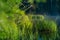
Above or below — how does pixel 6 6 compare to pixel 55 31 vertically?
above

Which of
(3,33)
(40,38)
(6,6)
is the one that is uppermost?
(6,6)

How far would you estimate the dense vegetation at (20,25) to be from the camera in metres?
3.42

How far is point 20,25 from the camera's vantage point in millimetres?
4926

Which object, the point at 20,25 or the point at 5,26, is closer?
the point at 5,26

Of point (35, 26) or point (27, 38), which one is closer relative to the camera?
point (27, 38)

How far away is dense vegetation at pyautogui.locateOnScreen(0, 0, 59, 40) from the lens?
3424mm

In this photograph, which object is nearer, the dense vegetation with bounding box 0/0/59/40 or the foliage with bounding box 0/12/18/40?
the foliage with bounding box 0/12/18/40

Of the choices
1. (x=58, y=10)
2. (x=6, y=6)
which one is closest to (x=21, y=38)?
(x=6, y=6)

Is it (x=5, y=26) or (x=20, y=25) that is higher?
(x=5, y=26)

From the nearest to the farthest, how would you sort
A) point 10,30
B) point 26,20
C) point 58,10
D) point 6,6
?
point 6,6
point 10,30
point 26,20
point 58,10

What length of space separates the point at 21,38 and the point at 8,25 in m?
1.57

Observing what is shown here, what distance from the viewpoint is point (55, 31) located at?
5918mm

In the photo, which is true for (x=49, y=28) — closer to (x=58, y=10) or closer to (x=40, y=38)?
(x=40, y=38)

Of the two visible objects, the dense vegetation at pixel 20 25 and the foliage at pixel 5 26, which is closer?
the foliage at pixel 5 26
